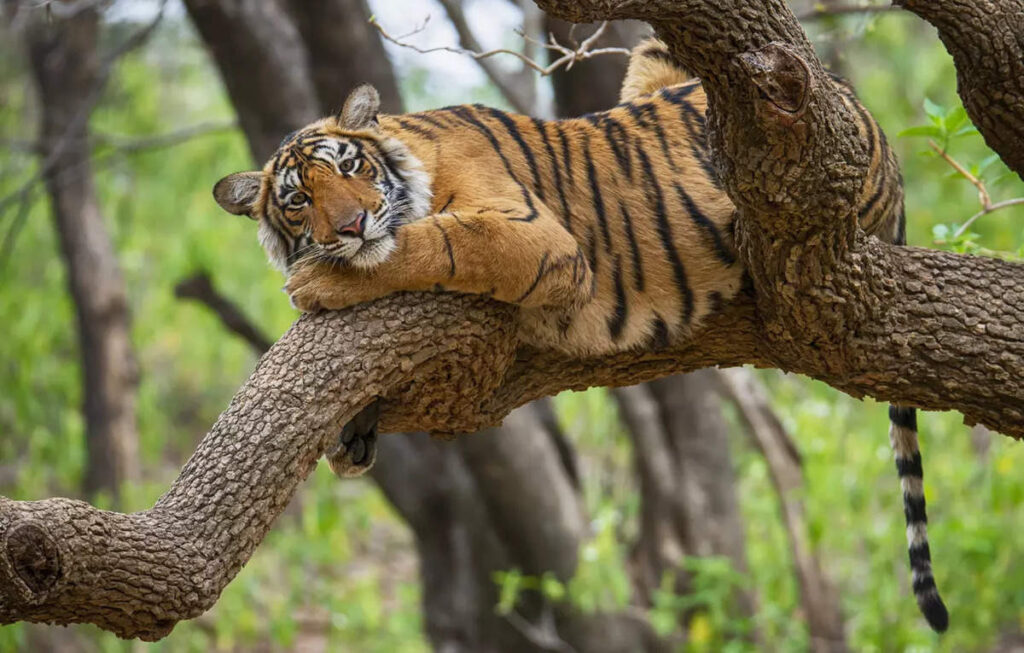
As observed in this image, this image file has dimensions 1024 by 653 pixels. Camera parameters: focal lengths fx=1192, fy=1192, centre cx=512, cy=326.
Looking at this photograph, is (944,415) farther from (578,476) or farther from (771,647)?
(578,476)

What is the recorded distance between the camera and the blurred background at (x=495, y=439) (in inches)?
287

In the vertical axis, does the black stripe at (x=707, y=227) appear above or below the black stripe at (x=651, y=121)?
below

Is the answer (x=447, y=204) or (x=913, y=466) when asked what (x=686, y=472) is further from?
(x=447, y=204)

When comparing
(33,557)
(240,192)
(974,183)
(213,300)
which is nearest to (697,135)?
(974,183)

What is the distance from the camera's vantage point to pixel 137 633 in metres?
2.77

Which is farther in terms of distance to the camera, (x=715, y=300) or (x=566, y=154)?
(x=566, y=154)

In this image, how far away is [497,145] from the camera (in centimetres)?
381

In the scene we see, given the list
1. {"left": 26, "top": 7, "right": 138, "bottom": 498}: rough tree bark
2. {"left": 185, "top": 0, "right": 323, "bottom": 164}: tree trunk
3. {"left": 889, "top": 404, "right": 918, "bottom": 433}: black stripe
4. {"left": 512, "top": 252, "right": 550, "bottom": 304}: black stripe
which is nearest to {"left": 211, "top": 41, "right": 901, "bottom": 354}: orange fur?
{"left": 512, "top": 252, "right": 550, "bottom": 304}: black stripe

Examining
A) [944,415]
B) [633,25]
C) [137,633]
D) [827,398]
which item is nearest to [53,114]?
[633,25]

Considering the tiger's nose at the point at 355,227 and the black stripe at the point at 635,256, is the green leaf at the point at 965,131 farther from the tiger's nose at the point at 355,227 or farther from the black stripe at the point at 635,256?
the tiger's nose at the point at 355,227

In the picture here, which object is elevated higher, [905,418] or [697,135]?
[697,135]

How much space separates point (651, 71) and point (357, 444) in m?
1.87

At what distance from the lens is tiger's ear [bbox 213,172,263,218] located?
375cm

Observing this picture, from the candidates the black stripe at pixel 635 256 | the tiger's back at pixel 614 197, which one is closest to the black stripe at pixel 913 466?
the tiger's back at pixel 614 197
